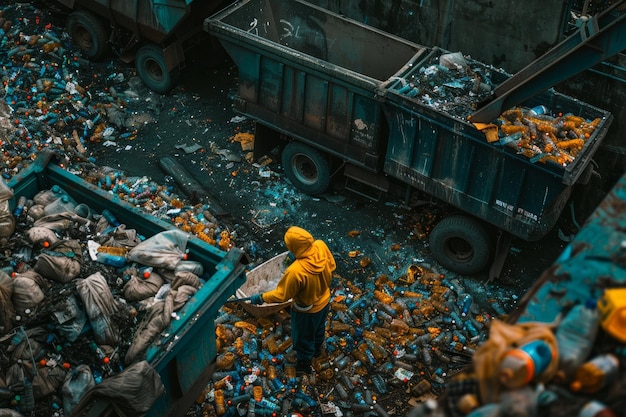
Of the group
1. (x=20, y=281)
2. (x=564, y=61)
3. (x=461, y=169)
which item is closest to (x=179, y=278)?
(x=20, y=281)

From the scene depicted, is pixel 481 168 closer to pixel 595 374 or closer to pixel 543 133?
pixel 543 133

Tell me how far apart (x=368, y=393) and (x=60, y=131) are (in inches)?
215

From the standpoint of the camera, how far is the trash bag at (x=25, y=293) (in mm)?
4785

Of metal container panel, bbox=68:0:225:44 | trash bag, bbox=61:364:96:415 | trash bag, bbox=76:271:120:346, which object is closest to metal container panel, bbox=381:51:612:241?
metal container panel, bbox=68:0:225:44

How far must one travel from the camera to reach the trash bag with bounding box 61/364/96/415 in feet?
15.0

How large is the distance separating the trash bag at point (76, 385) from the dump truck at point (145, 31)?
582cm

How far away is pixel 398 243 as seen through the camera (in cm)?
808

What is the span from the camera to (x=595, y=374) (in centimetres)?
235

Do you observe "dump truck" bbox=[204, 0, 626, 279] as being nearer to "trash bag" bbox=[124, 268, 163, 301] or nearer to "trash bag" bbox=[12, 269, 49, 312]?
"trash bag" bbox=[124, 268, 163, 301]

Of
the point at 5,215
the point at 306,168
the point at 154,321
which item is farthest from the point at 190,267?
the point at 306,168

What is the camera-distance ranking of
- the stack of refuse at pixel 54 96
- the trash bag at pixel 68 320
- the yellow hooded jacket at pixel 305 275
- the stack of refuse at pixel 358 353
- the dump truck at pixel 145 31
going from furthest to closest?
1. the dump truck at pixel 145 31
2. the stack of refuse at pixel 54 96
3. the stack of refuse at pixel 358 353
4. the yellow hooded jacket at pixel 305 275
5. the trash bag at pixel 68 320

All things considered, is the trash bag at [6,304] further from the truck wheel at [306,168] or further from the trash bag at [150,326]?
the truck wheel at [306,168]

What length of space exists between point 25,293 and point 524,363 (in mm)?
3638

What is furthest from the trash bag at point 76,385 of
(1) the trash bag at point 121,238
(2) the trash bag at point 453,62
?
(2) the trash bag at point 453,62
